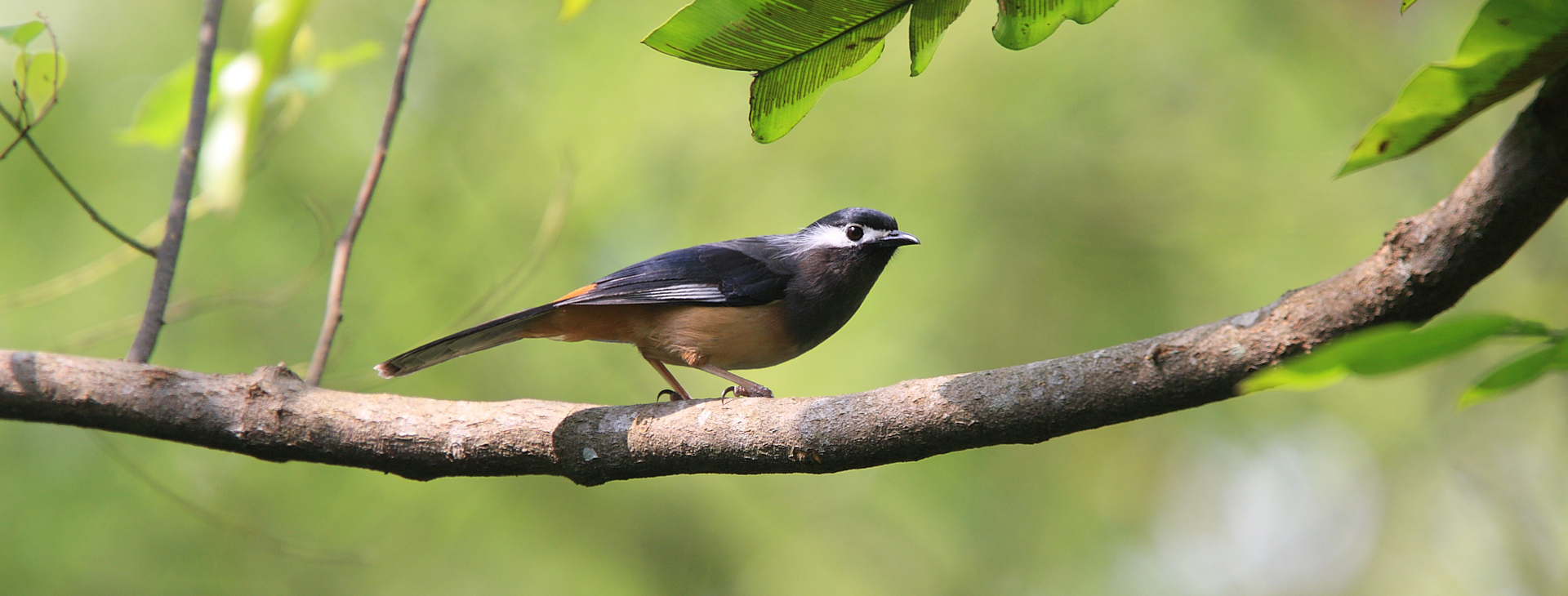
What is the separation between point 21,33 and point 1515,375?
11.5ft

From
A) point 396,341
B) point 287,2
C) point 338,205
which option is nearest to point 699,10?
point 287,2

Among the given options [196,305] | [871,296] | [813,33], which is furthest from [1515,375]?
[871,296]

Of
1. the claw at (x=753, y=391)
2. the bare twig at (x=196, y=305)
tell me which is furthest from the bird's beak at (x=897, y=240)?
the bare twig at (x=196, y=305)

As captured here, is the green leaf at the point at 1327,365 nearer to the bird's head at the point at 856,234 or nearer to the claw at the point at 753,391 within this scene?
the claw at the point at 753,391

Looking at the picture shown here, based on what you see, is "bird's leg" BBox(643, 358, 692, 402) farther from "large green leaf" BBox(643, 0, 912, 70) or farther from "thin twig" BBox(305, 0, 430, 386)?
"large green leaf" BBox(643, 0, 912, 70)

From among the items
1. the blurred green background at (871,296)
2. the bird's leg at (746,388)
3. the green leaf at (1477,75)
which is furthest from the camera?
the blurred green background at (871,296)

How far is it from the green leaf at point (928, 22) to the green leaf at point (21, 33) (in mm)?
2585

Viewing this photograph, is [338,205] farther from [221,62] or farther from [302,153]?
[221,62]

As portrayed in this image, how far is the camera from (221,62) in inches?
143

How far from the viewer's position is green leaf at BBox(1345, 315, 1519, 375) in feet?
2.57

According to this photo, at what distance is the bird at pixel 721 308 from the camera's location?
4.20 meters

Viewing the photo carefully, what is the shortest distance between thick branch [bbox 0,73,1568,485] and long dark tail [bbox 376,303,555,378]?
2.15ft

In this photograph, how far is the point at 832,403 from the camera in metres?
2.71

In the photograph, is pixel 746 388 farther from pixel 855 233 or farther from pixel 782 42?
pixel 782 42
